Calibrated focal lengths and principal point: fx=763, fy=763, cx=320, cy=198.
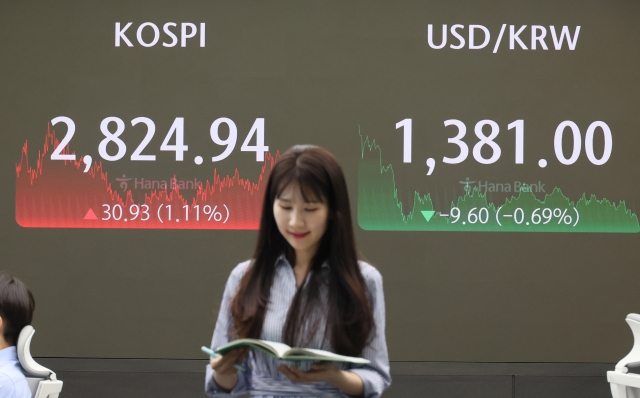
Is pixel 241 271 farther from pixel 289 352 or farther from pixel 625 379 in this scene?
pixel 625 379

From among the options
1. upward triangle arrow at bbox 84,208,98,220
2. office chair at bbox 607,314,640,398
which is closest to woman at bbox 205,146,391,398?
office chair at bbox 607,314,640,398

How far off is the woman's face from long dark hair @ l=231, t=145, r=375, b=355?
0.02 m

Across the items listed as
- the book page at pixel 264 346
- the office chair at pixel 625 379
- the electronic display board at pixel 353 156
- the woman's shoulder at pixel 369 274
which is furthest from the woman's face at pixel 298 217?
the electronic display board at pixel 353 156

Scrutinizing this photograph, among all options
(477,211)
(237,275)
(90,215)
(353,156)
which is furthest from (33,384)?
(477,211)

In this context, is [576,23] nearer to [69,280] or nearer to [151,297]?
[151,297]

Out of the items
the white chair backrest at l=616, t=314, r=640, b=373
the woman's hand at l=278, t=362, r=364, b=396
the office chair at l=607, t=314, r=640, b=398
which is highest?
the woman's hand at l=278, t=362, r=364, b=396

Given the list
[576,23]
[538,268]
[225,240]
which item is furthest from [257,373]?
[576,23]

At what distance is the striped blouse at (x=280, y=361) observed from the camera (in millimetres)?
1524

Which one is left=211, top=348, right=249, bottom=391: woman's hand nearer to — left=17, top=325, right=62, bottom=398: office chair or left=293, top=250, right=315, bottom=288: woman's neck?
left=293, top=250, right=315, bottom=288: woman's neck

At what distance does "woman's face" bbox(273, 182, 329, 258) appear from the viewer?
1.52 meters

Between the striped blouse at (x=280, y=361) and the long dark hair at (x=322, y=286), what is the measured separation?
2cm

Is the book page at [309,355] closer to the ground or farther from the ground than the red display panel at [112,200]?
closer to the ground

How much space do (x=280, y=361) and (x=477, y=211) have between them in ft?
8.74

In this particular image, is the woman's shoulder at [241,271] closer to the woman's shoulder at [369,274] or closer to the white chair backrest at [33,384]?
the woman's shoulder at [369,274]
